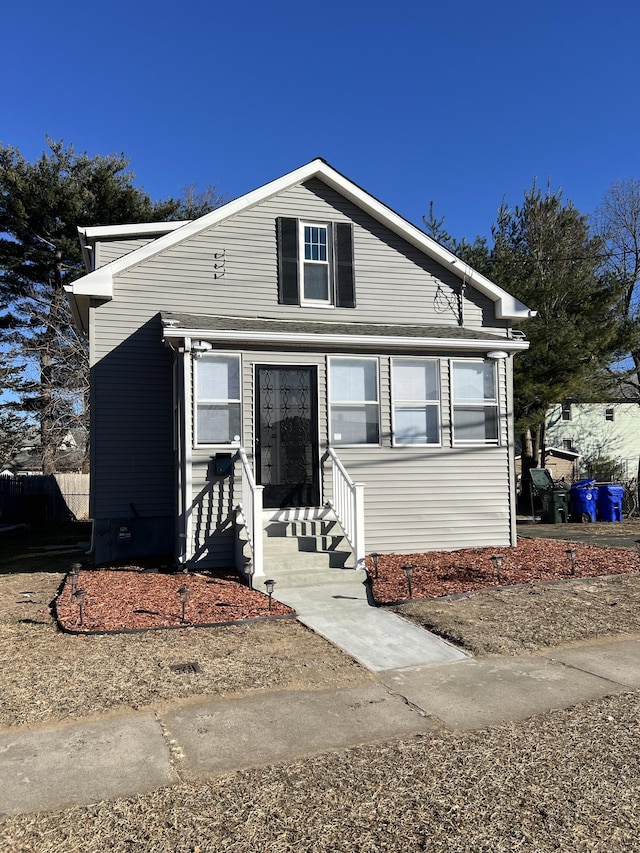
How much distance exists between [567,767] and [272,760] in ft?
5.51

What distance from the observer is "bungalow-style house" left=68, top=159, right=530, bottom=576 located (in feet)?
32.2

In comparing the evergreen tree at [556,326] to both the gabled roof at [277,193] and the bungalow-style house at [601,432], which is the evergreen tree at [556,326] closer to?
the gabled roof at [277,193]

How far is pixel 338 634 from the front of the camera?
658 cm

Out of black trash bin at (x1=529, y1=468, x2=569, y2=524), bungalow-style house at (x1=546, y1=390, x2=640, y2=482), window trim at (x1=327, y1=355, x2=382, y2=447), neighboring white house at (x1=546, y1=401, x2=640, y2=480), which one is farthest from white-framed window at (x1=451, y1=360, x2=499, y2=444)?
neighboring white house at (x1=546, y1=401, x2=640, y2=480)

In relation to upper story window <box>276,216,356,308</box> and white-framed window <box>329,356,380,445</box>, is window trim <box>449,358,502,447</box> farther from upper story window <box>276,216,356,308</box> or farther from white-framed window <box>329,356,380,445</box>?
upper story window <box>276,216,356,308</box>

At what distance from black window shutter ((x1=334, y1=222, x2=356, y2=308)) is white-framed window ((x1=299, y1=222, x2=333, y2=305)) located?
0.13 metres

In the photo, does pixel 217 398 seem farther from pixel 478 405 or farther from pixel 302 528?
→ pixel 478 405

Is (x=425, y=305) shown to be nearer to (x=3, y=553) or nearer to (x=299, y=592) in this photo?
(x=299, y=592)

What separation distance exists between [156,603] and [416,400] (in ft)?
17.8

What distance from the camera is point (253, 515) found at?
847cm

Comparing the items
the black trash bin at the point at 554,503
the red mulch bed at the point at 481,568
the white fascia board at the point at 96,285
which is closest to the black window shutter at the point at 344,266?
the white fascia board at the point at 96,285

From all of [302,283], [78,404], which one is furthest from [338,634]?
[78,404]

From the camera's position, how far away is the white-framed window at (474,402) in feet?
36.8

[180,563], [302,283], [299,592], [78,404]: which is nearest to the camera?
[299,592]
